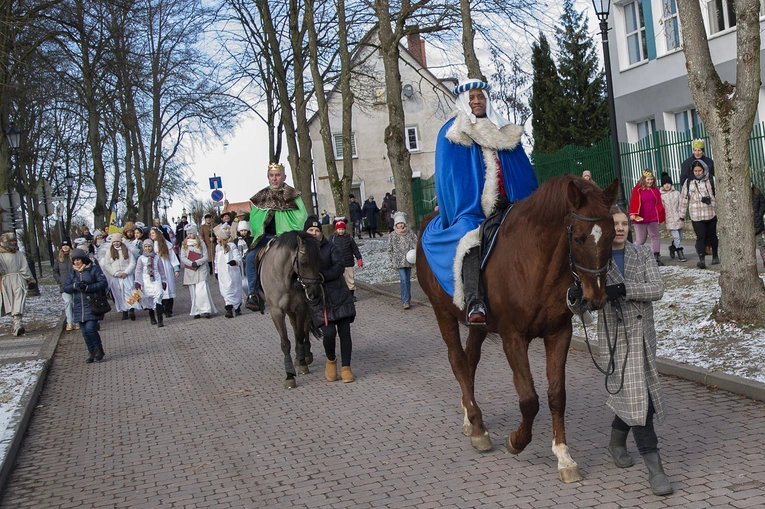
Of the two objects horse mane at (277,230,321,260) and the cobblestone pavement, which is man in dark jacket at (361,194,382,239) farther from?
horse mane at (277,230,321,260)

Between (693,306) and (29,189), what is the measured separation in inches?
1715

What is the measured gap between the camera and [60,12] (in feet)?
69.7

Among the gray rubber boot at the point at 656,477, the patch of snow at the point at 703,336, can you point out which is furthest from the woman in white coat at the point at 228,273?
the gray rubber boot at the point at 656,477

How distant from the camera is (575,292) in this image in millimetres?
5543

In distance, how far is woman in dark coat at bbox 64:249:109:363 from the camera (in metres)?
13.7

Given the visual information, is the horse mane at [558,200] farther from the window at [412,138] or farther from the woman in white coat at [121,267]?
the window at [412,138]

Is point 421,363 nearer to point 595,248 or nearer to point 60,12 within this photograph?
point 595,248

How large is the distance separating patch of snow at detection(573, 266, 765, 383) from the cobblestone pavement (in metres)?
0.48

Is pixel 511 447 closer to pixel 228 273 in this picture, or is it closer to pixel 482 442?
pixel 482 442

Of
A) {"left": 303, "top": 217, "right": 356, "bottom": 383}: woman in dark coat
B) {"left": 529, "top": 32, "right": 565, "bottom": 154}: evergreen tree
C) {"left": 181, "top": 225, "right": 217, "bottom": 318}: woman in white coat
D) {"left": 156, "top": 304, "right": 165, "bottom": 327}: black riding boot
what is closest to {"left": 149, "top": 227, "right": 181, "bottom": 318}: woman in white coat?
{"left": 181, "top": 225, "right": 217, "bottom": 318}: woman in white coat

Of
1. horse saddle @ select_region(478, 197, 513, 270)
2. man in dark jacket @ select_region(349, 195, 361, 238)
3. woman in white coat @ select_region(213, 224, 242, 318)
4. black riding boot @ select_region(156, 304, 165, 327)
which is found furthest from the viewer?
man in dark jacket @ select_region(349, 195, 361, 238)

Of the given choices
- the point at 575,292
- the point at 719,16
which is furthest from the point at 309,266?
the point at 719,16

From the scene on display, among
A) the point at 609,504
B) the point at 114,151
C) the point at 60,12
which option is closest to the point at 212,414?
the point at 609,504

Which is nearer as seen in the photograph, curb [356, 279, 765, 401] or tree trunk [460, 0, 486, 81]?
curb [356, 279, 765, 401]
